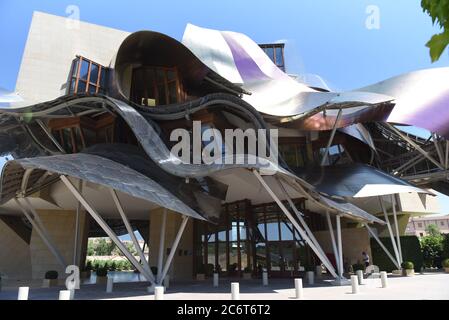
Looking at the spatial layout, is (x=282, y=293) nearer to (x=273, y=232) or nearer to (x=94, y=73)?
(x=273, y=232)

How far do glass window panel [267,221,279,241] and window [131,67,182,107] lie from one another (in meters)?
11.6

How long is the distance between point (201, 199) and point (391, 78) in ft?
68.8

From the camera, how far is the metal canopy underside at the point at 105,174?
14023mm

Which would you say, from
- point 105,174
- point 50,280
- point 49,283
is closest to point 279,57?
point 105,174

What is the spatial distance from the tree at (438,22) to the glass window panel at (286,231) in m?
22.2

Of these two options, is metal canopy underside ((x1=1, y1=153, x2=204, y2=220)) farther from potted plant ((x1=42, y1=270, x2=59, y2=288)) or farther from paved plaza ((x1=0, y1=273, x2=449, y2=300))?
potted plant ((x1=42, y1=270, x2=59, y2=288))

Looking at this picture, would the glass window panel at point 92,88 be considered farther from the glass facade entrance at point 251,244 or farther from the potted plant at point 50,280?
the potted plant at point 50,280

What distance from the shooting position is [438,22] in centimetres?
277

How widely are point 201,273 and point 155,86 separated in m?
14.9

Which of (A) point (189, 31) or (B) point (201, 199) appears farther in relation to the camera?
(A) point (189, 31)

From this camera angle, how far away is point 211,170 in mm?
15797

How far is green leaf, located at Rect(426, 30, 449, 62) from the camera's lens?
2469mm
